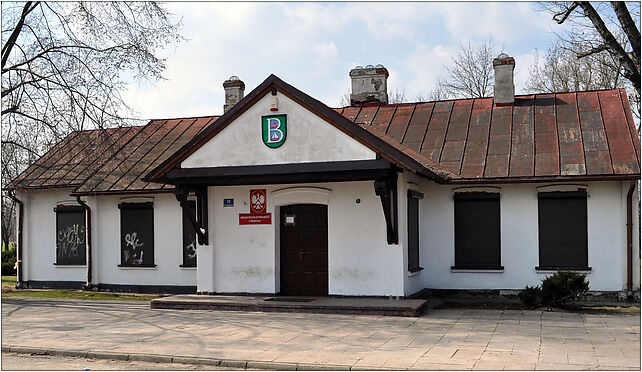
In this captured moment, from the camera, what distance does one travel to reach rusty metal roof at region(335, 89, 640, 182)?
1614cm

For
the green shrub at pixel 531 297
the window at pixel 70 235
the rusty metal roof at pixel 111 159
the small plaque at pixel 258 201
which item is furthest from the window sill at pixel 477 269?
the window at pixel 70 235

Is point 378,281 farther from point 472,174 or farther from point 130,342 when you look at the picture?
point 130,342

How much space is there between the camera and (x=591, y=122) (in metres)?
17.6

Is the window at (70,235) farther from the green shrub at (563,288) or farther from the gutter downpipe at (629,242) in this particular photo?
the gutter downpipe at (629,242)

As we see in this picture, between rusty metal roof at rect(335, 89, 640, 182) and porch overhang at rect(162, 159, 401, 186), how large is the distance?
2500 millimetres

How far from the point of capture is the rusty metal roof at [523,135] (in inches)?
635

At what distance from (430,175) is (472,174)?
6.75 feet

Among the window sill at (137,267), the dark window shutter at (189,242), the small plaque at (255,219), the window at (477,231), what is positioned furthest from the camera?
the window sill at (137,267)

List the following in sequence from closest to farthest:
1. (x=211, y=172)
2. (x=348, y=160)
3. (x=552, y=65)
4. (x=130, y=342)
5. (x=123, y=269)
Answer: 1. (x=130, y=342)
2. (x=348, y=160)
3. (x=211, y=172)
4. (x=123, y=269)
5. (x=552, y=65)

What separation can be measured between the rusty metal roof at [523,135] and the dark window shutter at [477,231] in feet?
2.55

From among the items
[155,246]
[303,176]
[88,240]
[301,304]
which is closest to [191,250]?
[155,246]

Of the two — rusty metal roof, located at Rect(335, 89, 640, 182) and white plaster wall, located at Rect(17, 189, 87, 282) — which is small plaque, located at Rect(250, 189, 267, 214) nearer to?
rusty metal roof, located at Rect(335, 89, 640, 182)

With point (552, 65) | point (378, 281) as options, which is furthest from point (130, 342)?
point (552, 65)

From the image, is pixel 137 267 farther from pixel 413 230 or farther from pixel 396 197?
pixel 396 197
